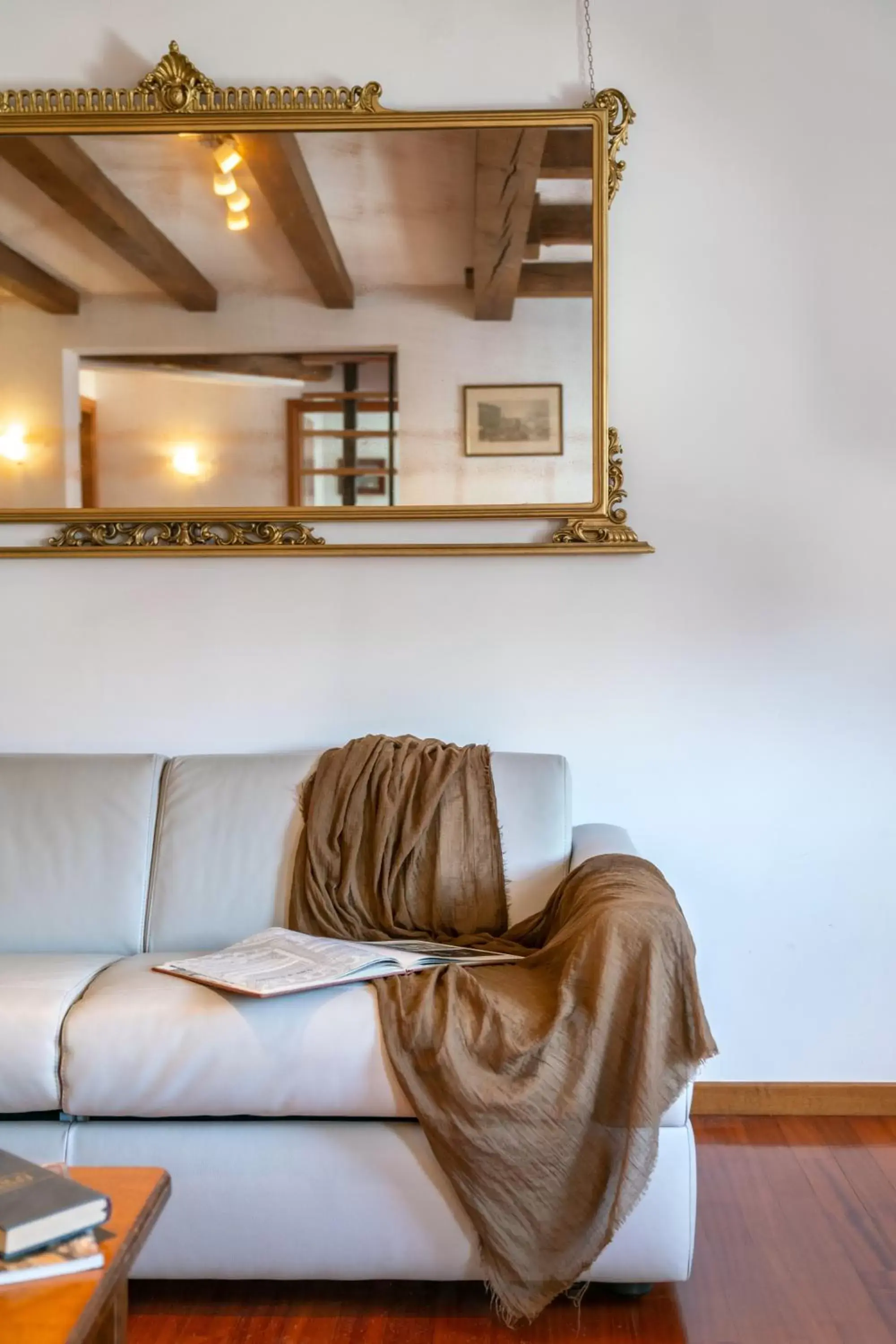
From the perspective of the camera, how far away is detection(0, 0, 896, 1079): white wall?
2.80 meters

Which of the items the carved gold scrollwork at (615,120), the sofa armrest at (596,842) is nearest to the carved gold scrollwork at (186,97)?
the carved gold scrollwork at (615,120)

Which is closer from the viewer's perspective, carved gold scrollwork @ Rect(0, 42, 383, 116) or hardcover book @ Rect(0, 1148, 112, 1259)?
hardcover book @ Rect(0, 1148, 112, 1259)

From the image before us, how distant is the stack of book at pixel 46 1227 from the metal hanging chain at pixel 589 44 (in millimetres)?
2577

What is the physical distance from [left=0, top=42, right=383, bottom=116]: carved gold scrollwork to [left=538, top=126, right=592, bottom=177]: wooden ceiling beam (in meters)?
0.41

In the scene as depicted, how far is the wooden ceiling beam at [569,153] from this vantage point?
9.12 ft

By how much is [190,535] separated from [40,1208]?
1.89 metres

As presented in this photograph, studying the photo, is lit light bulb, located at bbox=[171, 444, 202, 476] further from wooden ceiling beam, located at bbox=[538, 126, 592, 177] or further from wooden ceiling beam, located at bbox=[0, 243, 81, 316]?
wooden ceiling beam, located at bbox=[538, 126, 592, 177]

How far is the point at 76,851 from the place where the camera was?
2559 mm

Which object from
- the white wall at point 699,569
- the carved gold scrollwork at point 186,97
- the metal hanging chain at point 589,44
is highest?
the metal hanging chain at point 589,44

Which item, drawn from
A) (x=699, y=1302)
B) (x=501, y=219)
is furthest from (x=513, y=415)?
(x=699, y=1302)

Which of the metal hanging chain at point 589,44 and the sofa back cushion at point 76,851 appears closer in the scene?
the sofa back cushion at point 76,851

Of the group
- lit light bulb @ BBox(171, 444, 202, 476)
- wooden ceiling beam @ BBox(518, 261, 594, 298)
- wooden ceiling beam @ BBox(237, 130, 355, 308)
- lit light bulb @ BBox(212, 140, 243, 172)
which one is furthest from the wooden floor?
lit light bulb @ BBox(212, 140, 243, 172)

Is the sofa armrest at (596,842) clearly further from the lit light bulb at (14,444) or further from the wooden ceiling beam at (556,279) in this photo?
the lit light bulb at (14,444)

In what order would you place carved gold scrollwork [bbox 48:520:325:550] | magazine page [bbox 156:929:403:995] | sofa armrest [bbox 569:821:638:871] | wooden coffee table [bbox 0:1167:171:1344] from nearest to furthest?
wooden coffee table [bbox 0:1167:171:1344]
magazine page [bbox 156:929:403:995]
sofa armrest [bbox 569:821:638:871]
carved gold scrollwork [bbox 48:520:325:550]
